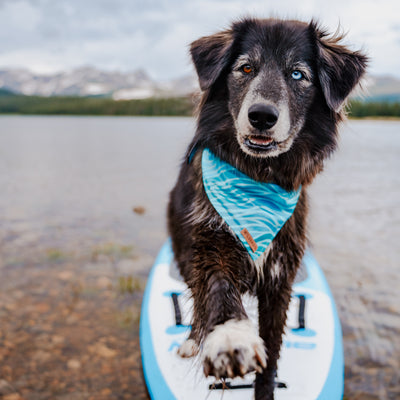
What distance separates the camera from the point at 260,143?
105 inches

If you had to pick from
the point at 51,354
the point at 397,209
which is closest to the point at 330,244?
the point at 397,209

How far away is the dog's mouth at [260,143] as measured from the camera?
2.66 meters

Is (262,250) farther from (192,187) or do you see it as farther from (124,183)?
(124,183)

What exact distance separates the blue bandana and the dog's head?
291 mm

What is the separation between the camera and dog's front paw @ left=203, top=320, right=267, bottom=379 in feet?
6.72

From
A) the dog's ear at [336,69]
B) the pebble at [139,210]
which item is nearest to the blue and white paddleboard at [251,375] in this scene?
the dog's ear at [336,69]

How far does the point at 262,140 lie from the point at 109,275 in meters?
4.40

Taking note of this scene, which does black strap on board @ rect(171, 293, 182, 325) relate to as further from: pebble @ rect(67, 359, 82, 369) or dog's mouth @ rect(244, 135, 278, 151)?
dog's mouth @ rect(244, 135, 278, 151)

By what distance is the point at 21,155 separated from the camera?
62.4 ft

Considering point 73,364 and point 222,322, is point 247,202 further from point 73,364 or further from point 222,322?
point 73,364

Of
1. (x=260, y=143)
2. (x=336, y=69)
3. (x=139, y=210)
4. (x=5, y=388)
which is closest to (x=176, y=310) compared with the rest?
(x=5, y=388)

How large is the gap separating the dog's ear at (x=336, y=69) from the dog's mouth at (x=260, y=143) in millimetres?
575

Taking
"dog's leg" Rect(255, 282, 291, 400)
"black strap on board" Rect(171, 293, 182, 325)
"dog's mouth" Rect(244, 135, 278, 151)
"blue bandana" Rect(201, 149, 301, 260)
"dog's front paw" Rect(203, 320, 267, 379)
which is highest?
"dog's mouth" Rect(244, 135, 278, 151)

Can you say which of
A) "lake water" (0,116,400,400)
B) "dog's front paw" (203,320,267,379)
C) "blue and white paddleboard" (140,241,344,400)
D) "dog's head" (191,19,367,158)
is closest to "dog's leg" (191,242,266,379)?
"dog's front paw" (203,320,267,379)
